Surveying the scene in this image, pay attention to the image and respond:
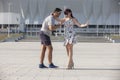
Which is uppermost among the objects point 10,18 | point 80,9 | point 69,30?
point 80,9

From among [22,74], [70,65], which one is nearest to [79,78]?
[22,74]

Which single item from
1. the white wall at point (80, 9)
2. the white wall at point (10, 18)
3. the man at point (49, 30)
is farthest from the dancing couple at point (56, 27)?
the white wall at point (10, 18)

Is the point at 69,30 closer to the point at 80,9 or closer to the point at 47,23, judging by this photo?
the point at 47,23

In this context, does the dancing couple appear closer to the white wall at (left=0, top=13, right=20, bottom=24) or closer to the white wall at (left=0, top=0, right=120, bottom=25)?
the white wall at (left=0, top=0, right=120, bottom=25)

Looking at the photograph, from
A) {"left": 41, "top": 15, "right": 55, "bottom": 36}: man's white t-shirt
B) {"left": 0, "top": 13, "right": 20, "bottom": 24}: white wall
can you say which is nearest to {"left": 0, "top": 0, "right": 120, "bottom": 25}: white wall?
{"left": 0, "top": 13, "right": 20, "bottom": 24}: white wall

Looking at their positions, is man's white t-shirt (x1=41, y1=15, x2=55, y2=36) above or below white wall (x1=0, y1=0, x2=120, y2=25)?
below

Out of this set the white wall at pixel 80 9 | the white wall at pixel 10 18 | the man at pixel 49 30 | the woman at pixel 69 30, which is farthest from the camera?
the white wall at pixel 80 9

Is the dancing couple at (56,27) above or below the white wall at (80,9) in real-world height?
below

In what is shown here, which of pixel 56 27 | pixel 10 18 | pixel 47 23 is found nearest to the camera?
pixel 56 27

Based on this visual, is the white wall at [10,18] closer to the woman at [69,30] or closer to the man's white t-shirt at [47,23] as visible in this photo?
the man's white t-shirt at [47,23]

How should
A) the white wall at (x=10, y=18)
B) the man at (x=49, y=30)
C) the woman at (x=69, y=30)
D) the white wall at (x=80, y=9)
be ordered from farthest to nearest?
1. the white wall at (x=80, y=9)
2. the white wall at (x=10, y=18)
3. the woman at (x=69, y=30)
4. the man at (x=49, y=30)

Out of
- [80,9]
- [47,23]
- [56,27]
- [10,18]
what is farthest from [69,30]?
[80,9]

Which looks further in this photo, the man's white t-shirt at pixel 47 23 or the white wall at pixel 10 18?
the white wall at pixel 10 18

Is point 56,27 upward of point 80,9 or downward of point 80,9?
downward
